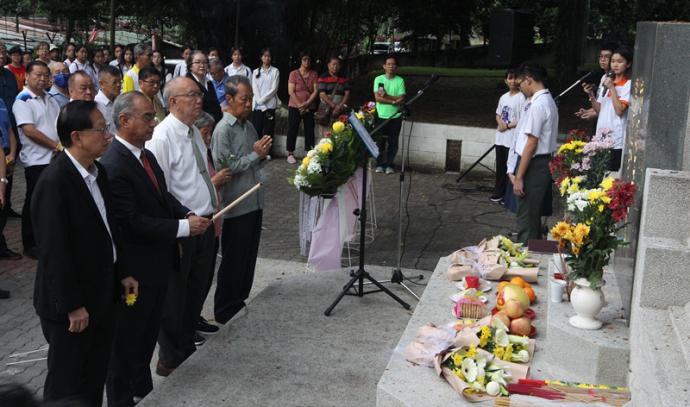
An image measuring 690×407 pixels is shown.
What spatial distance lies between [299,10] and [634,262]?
1516 cm

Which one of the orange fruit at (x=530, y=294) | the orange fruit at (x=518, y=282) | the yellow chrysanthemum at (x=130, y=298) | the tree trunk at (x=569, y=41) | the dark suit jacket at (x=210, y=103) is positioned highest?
the tree trunk at (x=569, y=41)

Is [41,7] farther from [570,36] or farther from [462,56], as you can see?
[462,56]

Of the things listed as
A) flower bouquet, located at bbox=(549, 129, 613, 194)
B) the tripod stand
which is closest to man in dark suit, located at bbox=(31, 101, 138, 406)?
the tripod stand

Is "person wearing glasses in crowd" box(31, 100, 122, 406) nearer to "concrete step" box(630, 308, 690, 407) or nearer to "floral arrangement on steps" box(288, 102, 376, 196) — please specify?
"concrete step" box(630, 308, 690, 407)

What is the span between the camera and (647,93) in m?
4.83

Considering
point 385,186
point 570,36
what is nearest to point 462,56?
point 570,36

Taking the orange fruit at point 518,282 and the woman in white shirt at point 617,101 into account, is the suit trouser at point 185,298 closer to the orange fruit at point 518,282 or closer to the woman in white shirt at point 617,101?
the orange fruit at point 518,282

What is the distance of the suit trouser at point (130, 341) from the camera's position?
15.3 feet

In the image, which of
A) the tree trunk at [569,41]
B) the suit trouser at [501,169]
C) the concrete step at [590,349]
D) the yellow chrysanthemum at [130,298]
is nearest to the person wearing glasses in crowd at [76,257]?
the yellow chrysanthemum at [130,298]

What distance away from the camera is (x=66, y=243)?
13.1 feet

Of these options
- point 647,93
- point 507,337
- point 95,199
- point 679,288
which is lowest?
point 507,337

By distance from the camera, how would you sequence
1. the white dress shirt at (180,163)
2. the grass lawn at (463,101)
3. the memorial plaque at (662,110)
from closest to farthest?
1. the memorial plaque at (662,110)
2. the white dress shirt at (180,163)
3. the grass lawn at (463,101)

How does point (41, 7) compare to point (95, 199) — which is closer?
point (95, 199)

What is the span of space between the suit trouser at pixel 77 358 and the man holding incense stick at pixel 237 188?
1926 mm
